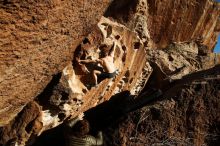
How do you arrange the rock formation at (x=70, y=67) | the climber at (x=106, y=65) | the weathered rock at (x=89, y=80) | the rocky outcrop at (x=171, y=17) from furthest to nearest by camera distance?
the rocky outcrop at (x=171, y=17) → the climber at (x=106, y=65) → the weathered rock at (x=89, y=80) → the rock formation at (x=70, y=67)

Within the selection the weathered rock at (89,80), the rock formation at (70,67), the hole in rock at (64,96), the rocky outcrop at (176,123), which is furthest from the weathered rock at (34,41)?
the rocky outcrop at (176,123)

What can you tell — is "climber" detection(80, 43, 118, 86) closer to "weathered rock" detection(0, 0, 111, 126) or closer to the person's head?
"weathered rock" detection(0, 0, 111, 126)

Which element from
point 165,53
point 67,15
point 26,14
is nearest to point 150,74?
point 165,53

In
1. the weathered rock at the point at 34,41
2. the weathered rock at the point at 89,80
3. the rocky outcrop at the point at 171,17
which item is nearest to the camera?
the weathered rock at the point at 34,41

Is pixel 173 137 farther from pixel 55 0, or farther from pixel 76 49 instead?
pixel 55 0

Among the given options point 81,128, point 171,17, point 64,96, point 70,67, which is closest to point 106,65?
point 70,67

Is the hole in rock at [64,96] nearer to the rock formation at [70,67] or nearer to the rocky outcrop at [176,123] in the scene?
the rock formation at [70,67]
